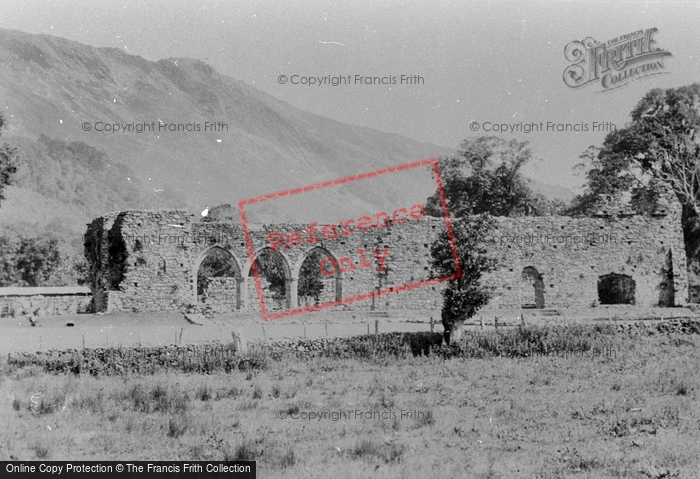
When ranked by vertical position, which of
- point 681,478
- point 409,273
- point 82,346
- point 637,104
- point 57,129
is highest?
point 57,129

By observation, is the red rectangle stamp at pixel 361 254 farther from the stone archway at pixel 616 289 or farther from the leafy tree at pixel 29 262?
the leafy tree at pixel 29 262

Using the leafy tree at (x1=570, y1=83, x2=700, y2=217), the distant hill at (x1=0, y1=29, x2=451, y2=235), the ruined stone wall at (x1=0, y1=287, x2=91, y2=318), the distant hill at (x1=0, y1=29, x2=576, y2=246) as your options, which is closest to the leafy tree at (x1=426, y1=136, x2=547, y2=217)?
the leafy tree at (x1=570, y1=83, x2=700, y2=217)

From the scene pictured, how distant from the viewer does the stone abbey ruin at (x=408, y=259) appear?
24391 mm

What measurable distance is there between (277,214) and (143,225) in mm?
92600

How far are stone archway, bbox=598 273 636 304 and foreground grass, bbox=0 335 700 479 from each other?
11.8 m

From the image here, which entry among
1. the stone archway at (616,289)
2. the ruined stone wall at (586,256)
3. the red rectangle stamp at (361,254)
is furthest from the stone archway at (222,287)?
the stone archway at (616,289)

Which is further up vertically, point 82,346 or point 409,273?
point 409,273

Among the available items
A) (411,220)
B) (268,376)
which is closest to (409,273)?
(411,220)

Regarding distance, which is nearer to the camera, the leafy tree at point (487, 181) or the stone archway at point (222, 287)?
the stone archway at point (222, 287)

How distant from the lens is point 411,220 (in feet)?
87.1

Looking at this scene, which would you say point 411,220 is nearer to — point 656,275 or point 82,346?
point 656,275

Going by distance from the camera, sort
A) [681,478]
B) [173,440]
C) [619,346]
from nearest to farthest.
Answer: [681,478]
[173,440]
[619,346]

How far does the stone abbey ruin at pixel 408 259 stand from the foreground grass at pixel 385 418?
9.79 meters

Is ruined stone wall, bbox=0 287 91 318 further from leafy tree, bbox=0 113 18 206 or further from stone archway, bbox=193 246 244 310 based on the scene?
leafy tree, bbox=0 113 18 206
